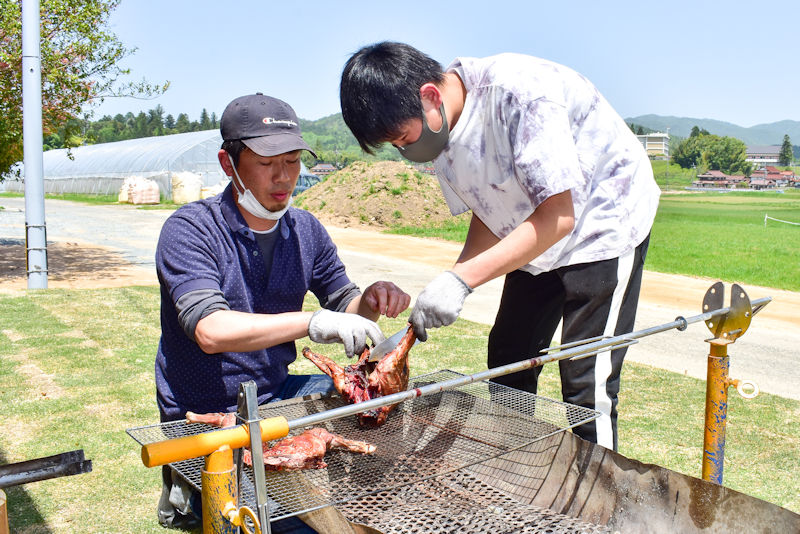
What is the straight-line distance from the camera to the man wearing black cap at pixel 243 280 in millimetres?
2459

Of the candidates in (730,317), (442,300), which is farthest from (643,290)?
(442,300)

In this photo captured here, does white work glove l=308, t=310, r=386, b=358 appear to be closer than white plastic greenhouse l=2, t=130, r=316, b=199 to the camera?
Yes

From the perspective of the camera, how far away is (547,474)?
2.55 m

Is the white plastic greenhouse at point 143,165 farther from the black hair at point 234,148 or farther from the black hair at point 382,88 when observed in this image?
the black hair at point 382,88

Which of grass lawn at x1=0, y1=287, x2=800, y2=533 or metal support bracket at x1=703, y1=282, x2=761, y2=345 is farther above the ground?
metal support bracket at x1=703, y1=282, x2=761, y2=345

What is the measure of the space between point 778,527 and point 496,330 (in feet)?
4.62

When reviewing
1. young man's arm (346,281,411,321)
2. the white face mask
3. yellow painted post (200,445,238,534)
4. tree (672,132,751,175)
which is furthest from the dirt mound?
tree (672,132,751,175)

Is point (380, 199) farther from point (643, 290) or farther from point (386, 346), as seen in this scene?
point (386, 346)

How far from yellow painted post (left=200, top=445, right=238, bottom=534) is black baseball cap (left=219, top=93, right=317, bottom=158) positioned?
4.72ft

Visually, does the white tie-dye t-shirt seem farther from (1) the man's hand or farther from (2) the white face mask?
(2) the white face mask

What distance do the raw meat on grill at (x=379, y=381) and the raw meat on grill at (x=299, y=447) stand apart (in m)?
0.16

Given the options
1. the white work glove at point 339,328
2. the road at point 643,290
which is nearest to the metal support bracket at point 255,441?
the white work glove at point 339,328

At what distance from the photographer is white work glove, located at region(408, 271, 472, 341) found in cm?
229

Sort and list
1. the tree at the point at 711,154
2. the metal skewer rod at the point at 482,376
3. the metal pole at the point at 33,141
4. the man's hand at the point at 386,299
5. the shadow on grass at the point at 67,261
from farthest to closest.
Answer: the tree at the point at 711,154, the shadow on grass at the point at 67,261, the metal pole at the point at 33,141, the man's hand at the point at 386,299, the metal skewer rod at the point at 482,376
